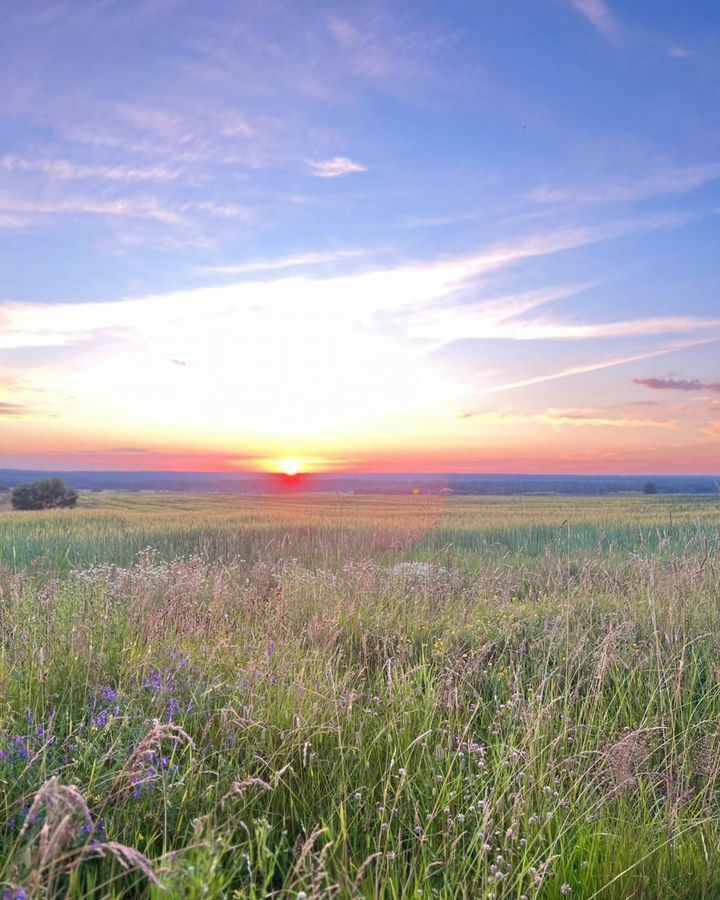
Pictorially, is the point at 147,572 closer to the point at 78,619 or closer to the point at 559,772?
the point at 78,619

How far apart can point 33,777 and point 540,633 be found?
438cm

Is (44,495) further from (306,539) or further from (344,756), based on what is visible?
(344,756)

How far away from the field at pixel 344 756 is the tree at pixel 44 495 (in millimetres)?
45010

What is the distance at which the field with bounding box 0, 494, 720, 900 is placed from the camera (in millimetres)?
2510

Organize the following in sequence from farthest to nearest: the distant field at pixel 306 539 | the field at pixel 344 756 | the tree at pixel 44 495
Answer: the tree at pixel 44 495, the distant field at pixel 306 539, the field at pixel 344 756

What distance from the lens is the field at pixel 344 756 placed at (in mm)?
2510

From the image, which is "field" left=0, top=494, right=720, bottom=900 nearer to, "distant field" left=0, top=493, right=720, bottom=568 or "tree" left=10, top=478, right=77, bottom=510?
"distant field" left=0, top=493, right=720, bottom=568

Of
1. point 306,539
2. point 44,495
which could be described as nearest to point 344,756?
point 306,539

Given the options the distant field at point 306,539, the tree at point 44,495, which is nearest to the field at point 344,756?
the distant field at point 306,539

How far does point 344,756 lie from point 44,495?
50.6 metres

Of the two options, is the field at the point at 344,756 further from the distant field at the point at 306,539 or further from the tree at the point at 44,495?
the tree at the point at 44,495

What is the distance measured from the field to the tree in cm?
4501

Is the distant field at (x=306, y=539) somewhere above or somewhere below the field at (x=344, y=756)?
below

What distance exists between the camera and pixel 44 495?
159 ft
